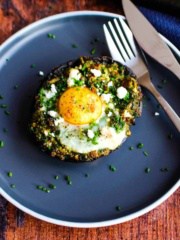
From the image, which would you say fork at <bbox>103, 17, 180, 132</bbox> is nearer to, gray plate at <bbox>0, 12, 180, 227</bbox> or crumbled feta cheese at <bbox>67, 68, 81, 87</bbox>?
gray plate at <bbox>0, 12, 180, 227</bbox>

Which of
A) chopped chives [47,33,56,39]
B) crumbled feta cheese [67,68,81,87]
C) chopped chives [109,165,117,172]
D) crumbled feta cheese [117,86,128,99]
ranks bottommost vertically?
chopped chives [109,165,117,172]

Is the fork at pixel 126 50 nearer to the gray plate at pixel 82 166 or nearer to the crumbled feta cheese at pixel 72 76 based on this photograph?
the gray plate at pixel 82 166

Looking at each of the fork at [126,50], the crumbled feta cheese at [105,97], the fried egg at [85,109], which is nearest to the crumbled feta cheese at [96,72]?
the fried egg at [85,109]

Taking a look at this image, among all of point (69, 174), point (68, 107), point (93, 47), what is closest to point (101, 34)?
point (93, 47)

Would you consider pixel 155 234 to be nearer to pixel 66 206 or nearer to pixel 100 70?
pixel 66 206

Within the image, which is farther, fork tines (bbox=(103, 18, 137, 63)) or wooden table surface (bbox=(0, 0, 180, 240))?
fork tines (bbox=(103, 18, 137, 63))

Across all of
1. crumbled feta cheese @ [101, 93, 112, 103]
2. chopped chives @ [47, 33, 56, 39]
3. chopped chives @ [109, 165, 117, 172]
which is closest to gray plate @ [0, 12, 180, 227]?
chopped chives @ [109, 165, 117, 172]

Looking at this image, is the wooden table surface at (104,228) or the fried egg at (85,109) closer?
the fried egg at (85,109)
